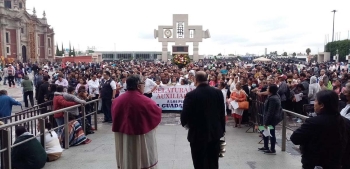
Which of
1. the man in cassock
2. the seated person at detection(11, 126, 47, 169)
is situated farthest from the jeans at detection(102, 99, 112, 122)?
the man in cassock

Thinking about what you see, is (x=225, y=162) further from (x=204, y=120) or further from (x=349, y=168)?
(x=349, y=168)

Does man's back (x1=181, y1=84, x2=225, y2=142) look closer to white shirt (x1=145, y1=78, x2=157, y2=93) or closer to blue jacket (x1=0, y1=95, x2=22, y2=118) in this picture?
blue jacket (x1=0, y1=95, x2=22, y2=118)

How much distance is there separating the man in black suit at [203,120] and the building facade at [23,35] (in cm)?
7446

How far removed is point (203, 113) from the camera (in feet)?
16.6

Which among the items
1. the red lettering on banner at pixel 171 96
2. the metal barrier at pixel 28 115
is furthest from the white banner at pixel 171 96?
the metal barrier at pixel 28 115

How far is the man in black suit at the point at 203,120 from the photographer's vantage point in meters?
5.05

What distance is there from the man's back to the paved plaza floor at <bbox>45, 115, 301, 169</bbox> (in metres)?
1.59

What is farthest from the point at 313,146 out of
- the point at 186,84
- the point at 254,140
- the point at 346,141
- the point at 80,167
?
the point at 186,84

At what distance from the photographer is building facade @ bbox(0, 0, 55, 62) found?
238ft

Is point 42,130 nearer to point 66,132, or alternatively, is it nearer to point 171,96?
point 66,132

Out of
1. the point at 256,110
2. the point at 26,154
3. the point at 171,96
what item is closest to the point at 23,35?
the point at 171,96

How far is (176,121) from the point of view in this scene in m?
11.7

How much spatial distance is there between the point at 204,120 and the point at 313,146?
1760mm

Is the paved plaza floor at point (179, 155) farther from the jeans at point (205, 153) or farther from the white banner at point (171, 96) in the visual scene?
Result: the white banner at point (171, 96)
